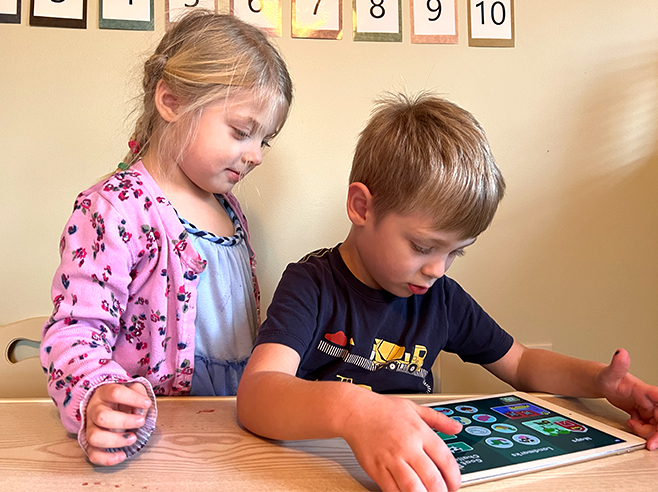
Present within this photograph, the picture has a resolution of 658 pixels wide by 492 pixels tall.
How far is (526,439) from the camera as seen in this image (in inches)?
20.6

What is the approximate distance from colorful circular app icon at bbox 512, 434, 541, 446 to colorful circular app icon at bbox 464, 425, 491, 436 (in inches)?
1.1

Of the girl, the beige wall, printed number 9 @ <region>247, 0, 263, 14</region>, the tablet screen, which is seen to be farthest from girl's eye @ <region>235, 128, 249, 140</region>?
the tablet screen

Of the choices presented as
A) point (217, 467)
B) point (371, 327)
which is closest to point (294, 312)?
point (371, 327)

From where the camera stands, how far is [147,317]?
0.75 m

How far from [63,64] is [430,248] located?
84 centimetres

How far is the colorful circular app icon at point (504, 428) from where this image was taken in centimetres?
54

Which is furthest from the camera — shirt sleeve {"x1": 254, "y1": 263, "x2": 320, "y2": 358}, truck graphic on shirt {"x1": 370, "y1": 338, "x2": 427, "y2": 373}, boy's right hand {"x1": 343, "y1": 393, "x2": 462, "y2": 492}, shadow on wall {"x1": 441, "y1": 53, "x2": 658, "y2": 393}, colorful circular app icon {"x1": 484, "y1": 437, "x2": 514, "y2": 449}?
shadow on wall {"x1": 441, "y1": 53, "x2": 658, "y2": 393}

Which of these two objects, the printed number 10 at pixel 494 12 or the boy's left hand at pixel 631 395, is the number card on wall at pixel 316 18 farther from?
the boy's left hand at pixel 631 395

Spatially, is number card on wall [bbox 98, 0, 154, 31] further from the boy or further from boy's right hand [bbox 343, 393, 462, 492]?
boy's right hand [bbox 343, 393, 462, 492]

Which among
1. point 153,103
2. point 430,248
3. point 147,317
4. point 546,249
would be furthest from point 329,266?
point 546,249

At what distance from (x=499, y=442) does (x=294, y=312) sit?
291 mm

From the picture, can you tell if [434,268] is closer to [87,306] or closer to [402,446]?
[402,446]

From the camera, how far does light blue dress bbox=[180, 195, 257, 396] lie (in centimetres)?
81

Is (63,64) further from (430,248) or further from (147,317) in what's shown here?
(430,248)
